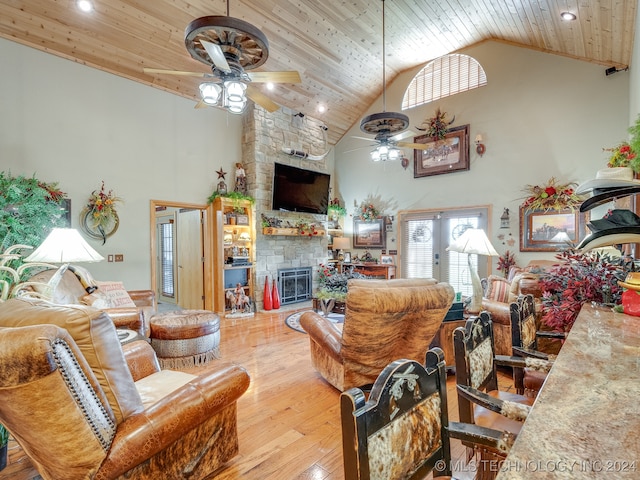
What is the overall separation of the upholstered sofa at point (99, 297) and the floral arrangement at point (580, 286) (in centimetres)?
353

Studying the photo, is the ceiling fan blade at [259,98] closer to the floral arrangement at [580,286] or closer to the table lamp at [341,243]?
the floral arrangement at [580,286]

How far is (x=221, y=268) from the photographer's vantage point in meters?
5.89

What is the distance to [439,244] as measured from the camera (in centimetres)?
692

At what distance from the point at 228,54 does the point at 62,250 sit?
2.17m

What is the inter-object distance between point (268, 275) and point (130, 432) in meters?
5.11

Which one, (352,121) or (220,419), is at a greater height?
(352,121)

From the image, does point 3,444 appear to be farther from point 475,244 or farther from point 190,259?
point 190,259

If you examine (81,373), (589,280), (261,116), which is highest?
(261,116)

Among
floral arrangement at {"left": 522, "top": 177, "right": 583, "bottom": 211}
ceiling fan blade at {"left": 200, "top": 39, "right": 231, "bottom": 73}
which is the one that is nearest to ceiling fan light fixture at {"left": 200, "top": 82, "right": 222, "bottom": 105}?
ceiling fan blade at {"left": 200, "top": 39, "right": 231, "bottom": 73}

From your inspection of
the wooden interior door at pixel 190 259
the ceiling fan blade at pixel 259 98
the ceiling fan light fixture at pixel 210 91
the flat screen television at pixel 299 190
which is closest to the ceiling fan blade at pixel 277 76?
the ceiling fan blade at pixel 259 98

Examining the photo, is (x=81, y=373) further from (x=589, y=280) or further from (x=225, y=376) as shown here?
(x=589, y=280)

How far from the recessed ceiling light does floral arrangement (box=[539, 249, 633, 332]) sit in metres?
5.70

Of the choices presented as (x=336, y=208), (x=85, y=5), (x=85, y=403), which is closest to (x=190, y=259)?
(x=336, y=208)

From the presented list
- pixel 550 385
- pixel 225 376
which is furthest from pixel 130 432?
pixel 550 385
